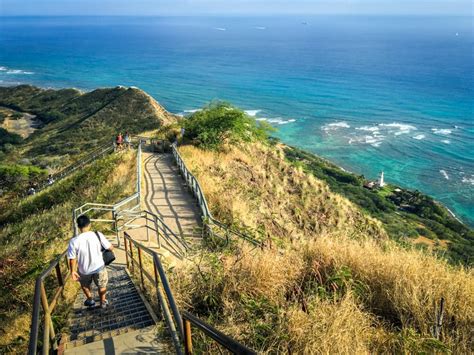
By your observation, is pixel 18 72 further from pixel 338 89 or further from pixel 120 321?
pixel 120 321

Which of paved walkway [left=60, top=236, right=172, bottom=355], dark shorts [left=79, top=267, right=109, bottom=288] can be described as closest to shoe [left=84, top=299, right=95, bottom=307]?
paved walkway [left=60, top=236, right=172, bottom=355]

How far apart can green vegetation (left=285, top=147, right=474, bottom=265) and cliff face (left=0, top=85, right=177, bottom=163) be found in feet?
88.5

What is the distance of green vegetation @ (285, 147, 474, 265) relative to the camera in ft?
97.9

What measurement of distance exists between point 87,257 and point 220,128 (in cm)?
1712

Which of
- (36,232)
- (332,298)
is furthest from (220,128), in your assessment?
(332,298)

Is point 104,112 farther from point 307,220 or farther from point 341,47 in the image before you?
point 341,47

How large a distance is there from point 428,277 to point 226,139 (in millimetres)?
17984

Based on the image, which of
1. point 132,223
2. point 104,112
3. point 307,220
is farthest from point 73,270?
point 104,112

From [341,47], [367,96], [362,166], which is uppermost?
[341,47]

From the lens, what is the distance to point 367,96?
89625 millimetres

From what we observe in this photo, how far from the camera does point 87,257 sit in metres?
6.86

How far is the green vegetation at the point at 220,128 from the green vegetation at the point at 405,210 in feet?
16.8

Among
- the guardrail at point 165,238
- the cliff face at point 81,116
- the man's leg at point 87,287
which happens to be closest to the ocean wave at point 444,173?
the cliff face at point 81,116

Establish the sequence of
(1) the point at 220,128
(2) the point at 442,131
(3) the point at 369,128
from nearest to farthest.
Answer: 1. (1) the point at 220,128
2. (2) the point at 442,131
3. (3) the point at 369,128
